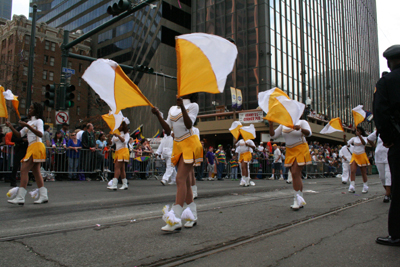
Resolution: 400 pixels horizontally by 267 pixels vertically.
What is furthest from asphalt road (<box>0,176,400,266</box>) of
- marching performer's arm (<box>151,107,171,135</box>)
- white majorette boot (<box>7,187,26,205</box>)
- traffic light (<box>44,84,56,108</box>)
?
traffic light (<box>44,84,56,108</box>)

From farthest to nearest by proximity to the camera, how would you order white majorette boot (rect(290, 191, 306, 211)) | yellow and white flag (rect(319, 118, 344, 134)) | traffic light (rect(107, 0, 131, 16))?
traffic light (rect(107, 0, 131, 16)) < yellow and white flag (rect(319, 118, 344, 134)) < white majorette boot (rect(290, 191, 306, 211))

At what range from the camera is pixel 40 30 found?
229ft

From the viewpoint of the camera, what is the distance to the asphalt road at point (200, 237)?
327cm

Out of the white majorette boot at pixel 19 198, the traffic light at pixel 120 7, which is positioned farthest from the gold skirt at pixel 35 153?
the traffic light at pixel 120 7

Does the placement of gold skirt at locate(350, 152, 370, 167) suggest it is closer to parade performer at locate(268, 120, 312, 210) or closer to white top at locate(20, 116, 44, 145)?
parade performer at locate(268, 120, 312, 210)

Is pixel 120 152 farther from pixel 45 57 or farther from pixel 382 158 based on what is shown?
pixel 45 57

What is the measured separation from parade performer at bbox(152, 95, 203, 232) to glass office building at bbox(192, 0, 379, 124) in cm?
2173

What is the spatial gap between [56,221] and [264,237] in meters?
3.10

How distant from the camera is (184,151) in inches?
181

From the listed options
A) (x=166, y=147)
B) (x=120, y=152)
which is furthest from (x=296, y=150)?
(x=166, y=147)

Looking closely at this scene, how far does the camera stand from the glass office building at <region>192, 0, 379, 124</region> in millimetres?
36406

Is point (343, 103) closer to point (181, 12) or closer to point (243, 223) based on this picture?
point (181, 12)

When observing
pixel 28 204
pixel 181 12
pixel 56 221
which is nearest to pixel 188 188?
pixel 56 221

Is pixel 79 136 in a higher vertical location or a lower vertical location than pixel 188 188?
higher
